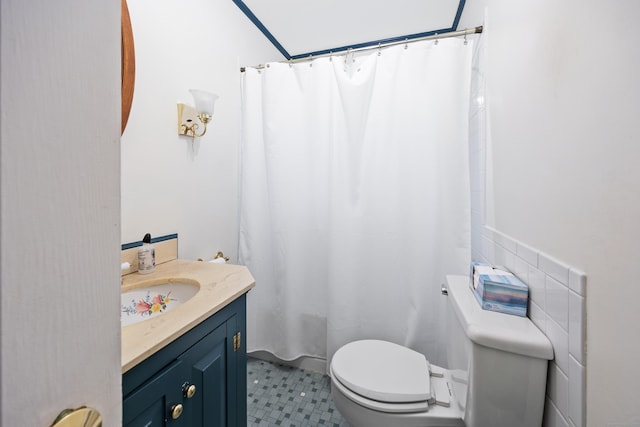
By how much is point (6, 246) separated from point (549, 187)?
3.48ft

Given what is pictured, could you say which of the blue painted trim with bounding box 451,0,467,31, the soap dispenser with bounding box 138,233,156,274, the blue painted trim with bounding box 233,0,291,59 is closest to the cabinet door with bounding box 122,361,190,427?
the soap dispenser with bounding box 138,233,156,274

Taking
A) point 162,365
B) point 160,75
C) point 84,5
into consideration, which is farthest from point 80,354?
point 160,75

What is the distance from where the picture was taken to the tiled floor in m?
1.41

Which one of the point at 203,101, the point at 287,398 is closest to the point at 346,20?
the point at 203,101

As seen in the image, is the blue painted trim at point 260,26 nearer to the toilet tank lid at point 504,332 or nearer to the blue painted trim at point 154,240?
the blue painted trim at point 154,240

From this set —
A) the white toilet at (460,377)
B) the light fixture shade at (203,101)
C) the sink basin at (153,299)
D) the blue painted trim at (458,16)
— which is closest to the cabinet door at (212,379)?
the sink basin at (153,299)

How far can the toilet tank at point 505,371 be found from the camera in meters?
0.75

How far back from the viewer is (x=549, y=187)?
31.0 inches

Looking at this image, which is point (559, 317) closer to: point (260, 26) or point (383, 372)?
point (383, 372)

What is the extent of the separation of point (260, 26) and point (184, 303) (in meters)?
1.91

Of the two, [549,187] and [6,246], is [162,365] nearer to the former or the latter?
[6,246]

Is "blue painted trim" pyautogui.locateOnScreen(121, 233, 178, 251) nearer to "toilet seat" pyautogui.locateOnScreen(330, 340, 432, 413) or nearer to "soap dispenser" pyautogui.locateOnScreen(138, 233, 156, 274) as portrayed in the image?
"soap dispenser" pyautogui.locateOnScreen(138, 233, 156, 274)

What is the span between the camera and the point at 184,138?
1397 mm

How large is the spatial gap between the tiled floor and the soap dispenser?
926 mm
